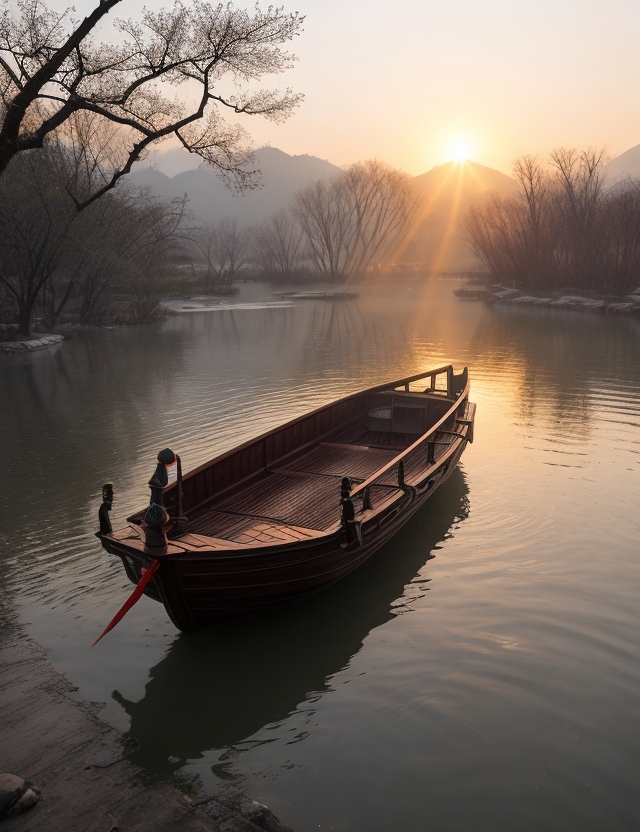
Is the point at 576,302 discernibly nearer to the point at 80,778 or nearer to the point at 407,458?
the point at 407,458

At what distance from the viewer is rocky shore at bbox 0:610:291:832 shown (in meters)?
3.96

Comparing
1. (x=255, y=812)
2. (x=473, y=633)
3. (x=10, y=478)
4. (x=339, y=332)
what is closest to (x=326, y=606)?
(x=473, y=633)

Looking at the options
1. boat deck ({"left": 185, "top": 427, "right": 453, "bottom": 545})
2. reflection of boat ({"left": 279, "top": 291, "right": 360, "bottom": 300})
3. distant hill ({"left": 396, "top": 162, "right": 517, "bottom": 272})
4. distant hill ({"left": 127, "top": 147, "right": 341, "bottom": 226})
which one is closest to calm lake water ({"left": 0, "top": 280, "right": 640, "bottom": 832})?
boat deck ({"left": 185, "top": 427, "right": 453, "bottom": 545})

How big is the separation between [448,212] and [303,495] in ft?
383

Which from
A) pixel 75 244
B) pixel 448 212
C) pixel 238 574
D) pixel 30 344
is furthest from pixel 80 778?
pixel 448 212

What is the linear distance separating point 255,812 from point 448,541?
5.13 metres

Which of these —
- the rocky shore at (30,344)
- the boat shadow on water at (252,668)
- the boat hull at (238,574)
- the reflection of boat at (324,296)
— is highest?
the reflection of boat at (324,296)

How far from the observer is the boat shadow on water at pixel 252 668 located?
5141mm

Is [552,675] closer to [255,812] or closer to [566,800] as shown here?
[566,800]

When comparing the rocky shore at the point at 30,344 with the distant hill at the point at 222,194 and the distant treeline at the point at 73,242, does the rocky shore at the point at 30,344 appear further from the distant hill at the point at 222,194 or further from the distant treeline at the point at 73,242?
the distant hill at the point at 222,194

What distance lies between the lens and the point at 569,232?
141 feet

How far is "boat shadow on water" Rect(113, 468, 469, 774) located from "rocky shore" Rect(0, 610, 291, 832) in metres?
0.33

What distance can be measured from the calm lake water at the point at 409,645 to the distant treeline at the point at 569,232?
1151 inches

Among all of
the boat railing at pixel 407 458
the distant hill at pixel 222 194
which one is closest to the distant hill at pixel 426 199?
the distant hill at pixel 222 194
